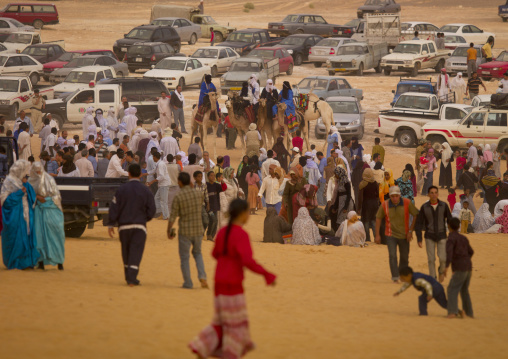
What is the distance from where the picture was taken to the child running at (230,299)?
7172mm

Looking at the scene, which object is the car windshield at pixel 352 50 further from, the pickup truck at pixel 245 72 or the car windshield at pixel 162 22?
the car windshield at pixel 162 22

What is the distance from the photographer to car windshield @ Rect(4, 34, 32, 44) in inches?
1672

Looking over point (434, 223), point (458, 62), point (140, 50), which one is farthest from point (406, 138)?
point (434, 223)

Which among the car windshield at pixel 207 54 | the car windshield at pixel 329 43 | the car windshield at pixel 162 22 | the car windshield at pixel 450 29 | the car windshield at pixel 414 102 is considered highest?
the car windshield at pixel 162 22

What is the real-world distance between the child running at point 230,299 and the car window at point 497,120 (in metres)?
20.4

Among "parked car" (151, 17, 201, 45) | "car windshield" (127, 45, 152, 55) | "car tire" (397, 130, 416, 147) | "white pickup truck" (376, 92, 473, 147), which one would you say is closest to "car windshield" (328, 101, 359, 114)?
"white pickup truck" (376, 92, 473, 147)

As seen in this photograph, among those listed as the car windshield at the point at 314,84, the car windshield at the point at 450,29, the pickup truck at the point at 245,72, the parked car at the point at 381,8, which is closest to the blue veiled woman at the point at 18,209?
the car windshield at the point at 314,84

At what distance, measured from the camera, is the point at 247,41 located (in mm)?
43875

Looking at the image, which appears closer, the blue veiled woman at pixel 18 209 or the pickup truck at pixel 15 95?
the blue veiled woman at pixel 18 209

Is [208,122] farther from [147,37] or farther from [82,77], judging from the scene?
[147,37]

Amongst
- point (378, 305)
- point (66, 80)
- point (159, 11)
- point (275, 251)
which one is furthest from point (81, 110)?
point (159, 11)

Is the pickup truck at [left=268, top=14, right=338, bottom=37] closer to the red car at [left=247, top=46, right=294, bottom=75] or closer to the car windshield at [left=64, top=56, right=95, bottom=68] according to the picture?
the red car at [left=247, top=46, right=294, bottom=75]

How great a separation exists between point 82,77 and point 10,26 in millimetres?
15995

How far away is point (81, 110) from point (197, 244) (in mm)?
18499
